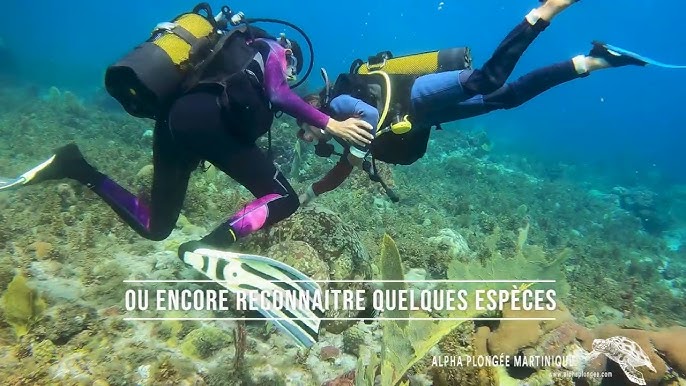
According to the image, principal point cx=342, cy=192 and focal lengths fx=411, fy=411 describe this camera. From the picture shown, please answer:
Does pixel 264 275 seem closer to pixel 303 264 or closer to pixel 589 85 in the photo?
pixel 303 264

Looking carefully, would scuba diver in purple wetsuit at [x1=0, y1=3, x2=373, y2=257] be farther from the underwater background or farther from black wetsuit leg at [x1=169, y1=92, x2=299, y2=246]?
the underwater background

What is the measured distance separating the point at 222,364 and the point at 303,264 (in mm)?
1343

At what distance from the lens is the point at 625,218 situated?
16047mm

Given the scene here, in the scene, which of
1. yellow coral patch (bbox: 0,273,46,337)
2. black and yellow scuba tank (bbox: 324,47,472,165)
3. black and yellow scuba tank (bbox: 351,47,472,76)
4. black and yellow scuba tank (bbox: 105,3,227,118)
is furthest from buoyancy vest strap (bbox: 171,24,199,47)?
yellow coral patch (bbox: 0,273,46,337)

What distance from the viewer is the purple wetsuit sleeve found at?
3.80 meters

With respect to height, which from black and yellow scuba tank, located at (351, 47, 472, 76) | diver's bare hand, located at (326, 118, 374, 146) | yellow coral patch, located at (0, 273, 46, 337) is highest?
black and yellow scuba tank, located at (351, 47, 472, 76)

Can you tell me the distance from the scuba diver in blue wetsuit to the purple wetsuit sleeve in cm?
48

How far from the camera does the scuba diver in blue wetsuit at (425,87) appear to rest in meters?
4.18

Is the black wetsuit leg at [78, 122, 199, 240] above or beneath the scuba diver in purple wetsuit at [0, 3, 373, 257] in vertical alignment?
beneath

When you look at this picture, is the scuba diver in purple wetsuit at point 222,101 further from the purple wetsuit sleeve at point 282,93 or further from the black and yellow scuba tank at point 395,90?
the black and yellow scuba tank at point 395,90

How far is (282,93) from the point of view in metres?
3.80

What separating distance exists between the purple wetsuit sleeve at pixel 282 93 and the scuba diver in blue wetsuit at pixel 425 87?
480 mm

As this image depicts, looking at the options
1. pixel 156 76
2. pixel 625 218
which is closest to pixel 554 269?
pixel 156 76

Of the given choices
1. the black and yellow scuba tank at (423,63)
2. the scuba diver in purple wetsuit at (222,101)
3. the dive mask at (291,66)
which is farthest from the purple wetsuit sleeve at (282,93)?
the black and yellow scuba tank at (423,63)
